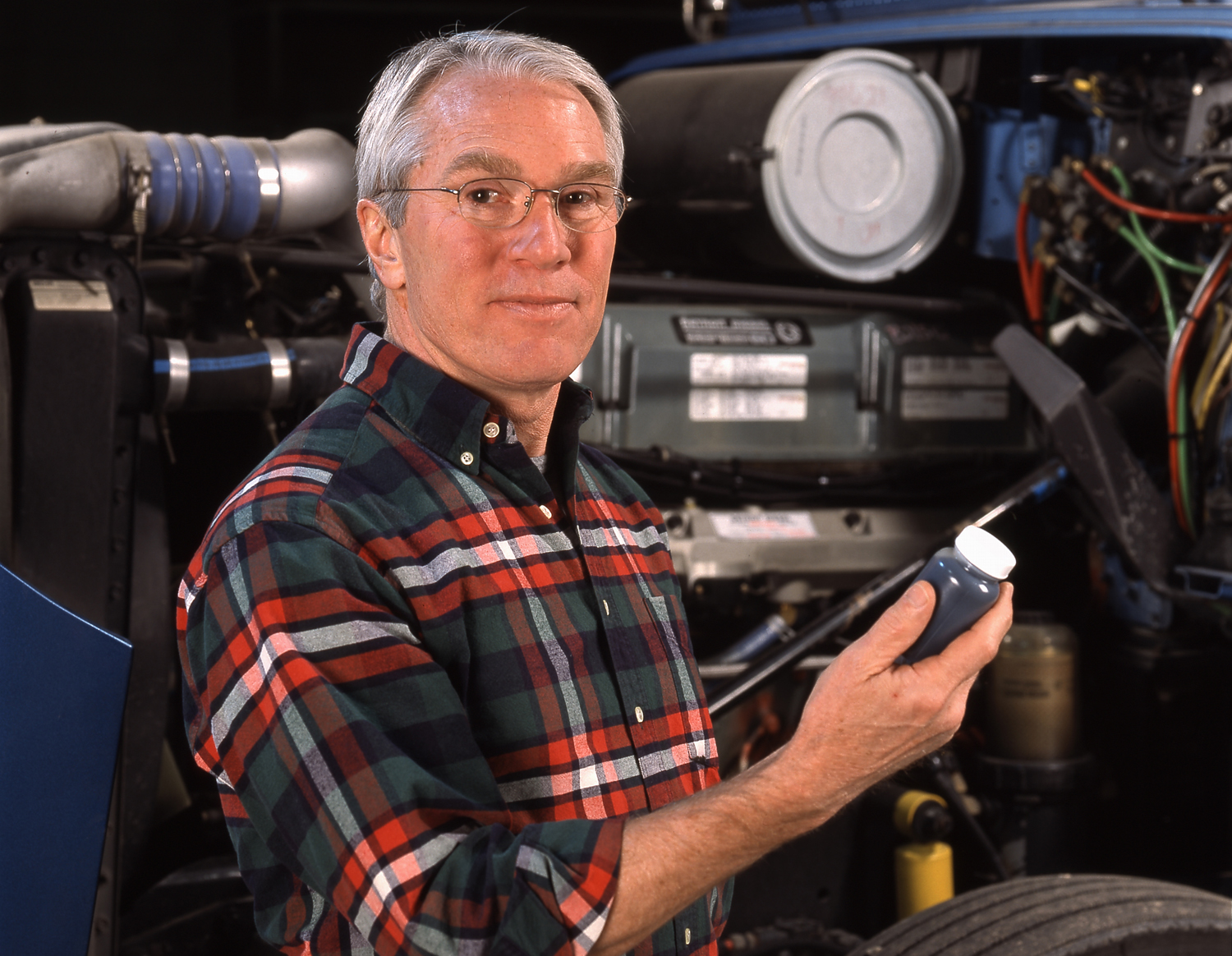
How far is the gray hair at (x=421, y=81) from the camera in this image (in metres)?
1.23

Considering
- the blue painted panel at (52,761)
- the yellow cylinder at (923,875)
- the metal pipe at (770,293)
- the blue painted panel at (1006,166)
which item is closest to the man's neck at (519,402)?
the blue painted panel at (52,761)

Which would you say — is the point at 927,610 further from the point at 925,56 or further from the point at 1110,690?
the point at 925,56

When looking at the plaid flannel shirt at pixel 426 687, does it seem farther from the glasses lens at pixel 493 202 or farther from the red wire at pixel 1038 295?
the red wire at pixel 1038 295

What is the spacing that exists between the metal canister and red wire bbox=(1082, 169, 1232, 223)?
785 mm

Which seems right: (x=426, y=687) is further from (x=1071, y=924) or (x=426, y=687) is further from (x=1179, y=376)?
(x=1179, y=376)

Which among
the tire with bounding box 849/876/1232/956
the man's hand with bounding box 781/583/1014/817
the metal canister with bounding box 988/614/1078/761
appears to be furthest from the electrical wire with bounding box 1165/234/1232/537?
the man's hand with bounding box 781/583/1014/817

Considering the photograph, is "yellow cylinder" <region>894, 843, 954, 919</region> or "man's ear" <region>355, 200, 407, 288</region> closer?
"man's ear" <region>355, 200, 407, 288</region>

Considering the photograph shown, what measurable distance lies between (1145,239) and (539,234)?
168cm

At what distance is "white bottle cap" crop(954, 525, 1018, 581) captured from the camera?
100cm

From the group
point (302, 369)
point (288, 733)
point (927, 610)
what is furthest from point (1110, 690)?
point (288, 733)

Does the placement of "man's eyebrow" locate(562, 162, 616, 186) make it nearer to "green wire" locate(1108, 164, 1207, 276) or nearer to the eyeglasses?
the eyeglasses

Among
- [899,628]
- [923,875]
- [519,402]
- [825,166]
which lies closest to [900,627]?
[899,628]

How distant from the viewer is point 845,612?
2266 mm

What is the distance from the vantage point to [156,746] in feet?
6.79
